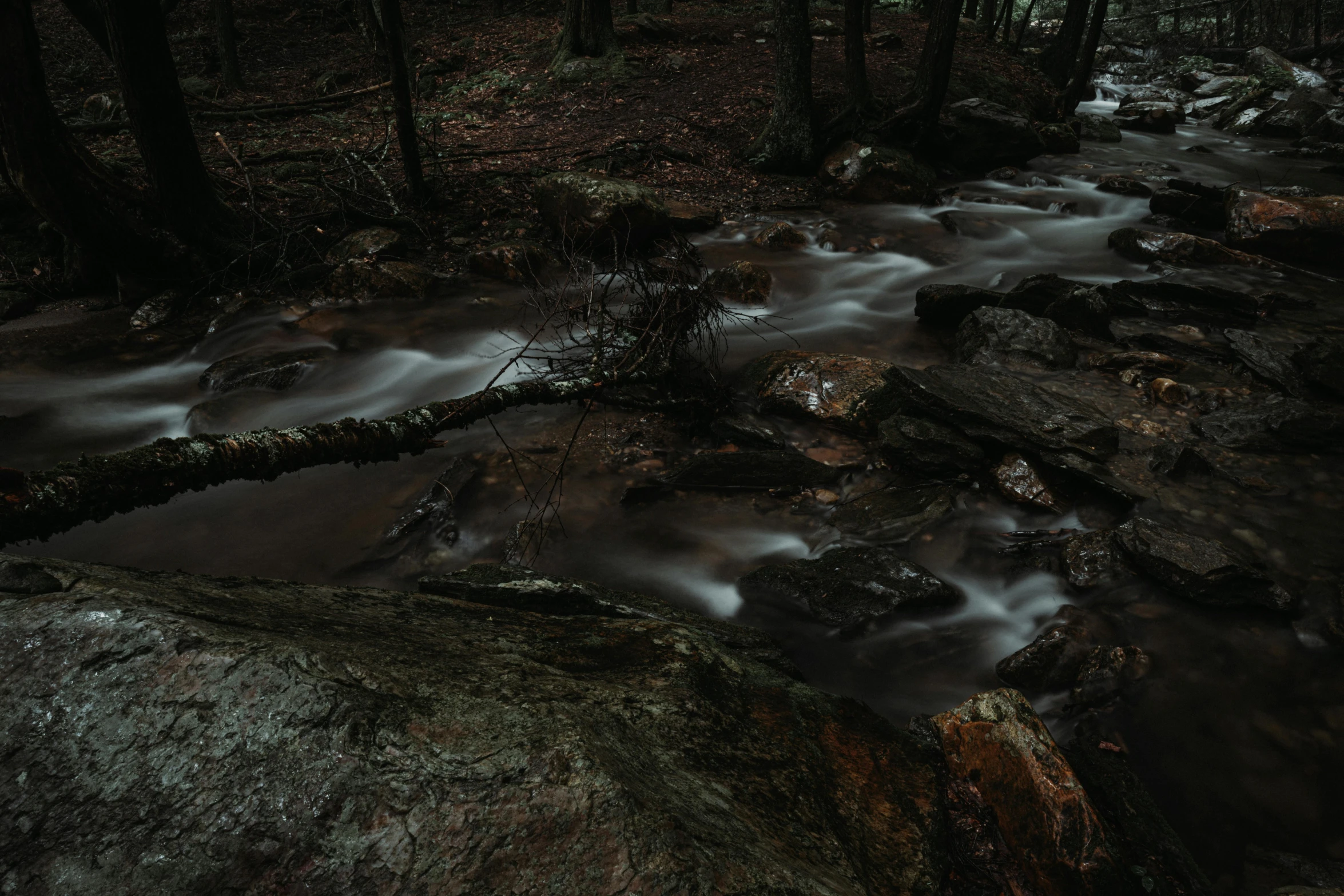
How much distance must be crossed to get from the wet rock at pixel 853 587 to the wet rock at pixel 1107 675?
73 centimetres

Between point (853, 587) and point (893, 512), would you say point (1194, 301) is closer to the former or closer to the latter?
point (893, 512)

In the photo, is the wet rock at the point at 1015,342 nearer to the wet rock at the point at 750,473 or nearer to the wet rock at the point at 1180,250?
the wet rock at the point at 750,473

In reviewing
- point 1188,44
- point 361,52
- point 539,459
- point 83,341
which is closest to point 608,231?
point 539,459

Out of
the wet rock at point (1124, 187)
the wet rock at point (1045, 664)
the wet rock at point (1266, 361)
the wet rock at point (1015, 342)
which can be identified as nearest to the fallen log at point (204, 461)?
the wet rock at point (1045, 664)

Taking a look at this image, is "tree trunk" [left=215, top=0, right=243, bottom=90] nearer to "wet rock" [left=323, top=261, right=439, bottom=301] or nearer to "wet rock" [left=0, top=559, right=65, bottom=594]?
"wet rock" [left=323, top=261, right=439, bottom=301]

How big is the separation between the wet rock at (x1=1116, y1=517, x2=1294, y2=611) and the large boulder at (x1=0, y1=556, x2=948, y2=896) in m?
2.63

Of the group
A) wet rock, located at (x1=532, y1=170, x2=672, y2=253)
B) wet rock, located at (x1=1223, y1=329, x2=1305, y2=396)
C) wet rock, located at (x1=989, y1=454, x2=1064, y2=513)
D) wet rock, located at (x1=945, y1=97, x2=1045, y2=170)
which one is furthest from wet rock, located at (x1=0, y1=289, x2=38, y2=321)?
wet rock, located at (x1=945, y1=97, x2=1045, y2=170)

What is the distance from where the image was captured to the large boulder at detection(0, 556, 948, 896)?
126 cm

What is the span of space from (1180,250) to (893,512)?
6750 mm

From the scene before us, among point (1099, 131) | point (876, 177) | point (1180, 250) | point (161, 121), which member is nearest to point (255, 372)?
point (161, 121)

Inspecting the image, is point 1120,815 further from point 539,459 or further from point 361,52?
point 361,52

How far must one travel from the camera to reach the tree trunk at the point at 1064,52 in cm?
1720

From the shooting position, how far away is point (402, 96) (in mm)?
8320

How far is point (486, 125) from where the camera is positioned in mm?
13195
